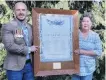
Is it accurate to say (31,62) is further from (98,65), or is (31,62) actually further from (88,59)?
(98,65)

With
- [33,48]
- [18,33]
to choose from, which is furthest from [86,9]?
[18,33]

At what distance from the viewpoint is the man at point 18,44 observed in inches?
141

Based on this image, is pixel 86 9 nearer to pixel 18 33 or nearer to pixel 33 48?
pixel 33 48

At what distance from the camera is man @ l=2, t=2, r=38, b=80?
11.7ft

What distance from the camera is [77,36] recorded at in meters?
3.95

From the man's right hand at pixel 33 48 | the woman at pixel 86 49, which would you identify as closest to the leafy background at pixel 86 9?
the woman at pixel 86 49

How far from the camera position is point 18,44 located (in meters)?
3.62

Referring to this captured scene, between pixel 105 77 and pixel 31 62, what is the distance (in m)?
2.18

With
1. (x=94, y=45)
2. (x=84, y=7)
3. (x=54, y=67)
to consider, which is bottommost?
(x=54, y=67)

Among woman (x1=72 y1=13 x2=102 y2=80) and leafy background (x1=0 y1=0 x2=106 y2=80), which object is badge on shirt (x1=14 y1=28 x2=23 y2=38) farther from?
leafy background (x1=0 y1=0 x2=106 y2=80)

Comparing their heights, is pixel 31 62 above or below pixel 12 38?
below

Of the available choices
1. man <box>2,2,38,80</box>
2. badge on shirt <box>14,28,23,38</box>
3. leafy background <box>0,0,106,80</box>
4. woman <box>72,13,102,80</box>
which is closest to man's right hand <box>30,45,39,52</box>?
man <box>2,2,38,80</box>

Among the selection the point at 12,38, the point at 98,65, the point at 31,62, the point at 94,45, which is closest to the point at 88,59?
the point at 94,45

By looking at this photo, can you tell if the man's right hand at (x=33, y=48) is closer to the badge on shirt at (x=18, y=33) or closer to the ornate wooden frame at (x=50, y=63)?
the ornate wooden frame at (x=50, y=63)
